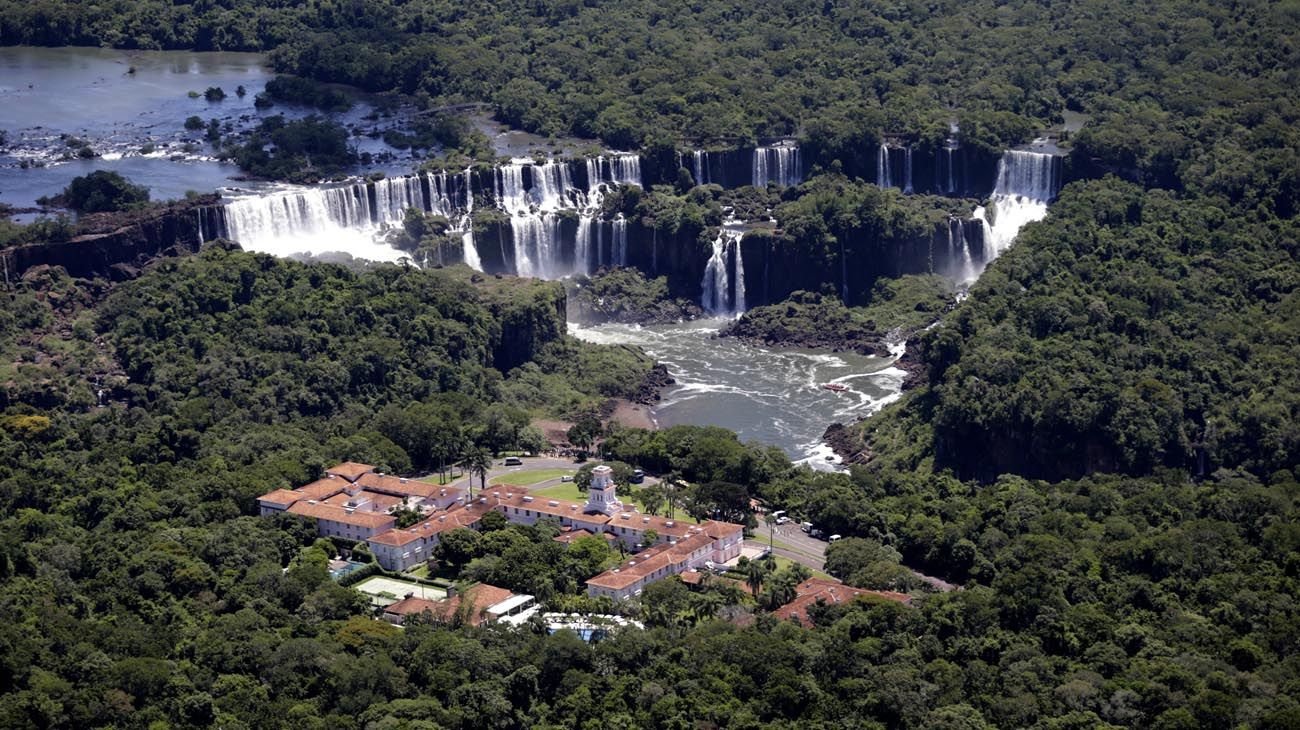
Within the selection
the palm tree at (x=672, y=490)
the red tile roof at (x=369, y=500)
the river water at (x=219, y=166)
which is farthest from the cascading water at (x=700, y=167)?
the red tile roof at (x=369, y=500)

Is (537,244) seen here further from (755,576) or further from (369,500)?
(755,576)

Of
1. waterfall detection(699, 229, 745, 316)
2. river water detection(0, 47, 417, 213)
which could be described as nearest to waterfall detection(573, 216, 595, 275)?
waterfall detection(699, 229, 745, 316)

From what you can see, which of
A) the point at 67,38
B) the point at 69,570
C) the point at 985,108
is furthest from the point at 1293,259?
the point at 67,38

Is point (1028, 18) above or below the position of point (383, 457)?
above

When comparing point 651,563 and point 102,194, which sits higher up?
point 102,194

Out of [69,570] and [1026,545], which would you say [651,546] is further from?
[69,570]

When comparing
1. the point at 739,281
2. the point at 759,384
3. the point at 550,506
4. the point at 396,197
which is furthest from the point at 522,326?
the point at 550,506

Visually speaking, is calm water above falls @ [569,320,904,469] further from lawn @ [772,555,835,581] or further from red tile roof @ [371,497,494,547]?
red tile roof @ [371,497,494,547]
